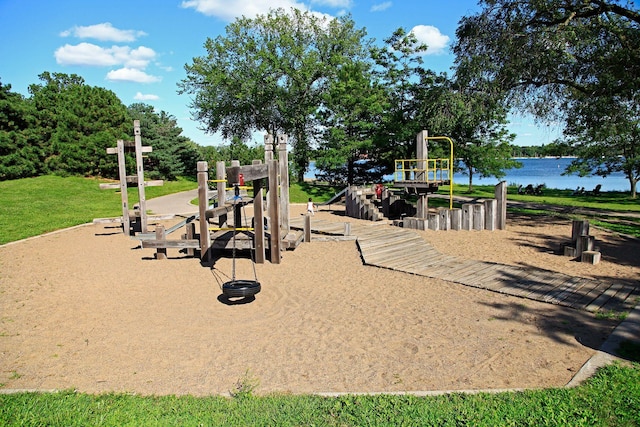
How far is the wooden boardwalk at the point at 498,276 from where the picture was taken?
7871 millimetres

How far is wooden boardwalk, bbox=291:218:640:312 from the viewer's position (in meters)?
7.87

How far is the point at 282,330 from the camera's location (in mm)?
6703

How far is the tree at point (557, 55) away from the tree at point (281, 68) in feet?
49.4

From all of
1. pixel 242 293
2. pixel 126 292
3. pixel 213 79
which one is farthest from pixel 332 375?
pixel 213 79

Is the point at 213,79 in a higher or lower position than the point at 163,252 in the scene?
higher

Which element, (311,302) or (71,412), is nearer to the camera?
(71,412)

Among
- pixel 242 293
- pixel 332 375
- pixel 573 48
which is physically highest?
pixel 573 48

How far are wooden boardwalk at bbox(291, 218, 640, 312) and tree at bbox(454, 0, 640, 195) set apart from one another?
8.10 metres

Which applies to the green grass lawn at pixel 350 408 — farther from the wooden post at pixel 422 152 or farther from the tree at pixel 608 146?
the tree at pixel 608 146

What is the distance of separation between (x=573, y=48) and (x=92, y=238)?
1793 centimetres

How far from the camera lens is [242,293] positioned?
712 centimetres

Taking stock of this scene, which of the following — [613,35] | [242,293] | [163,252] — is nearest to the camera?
[242,293]

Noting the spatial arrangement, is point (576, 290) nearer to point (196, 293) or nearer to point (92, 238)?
point (196, 293)

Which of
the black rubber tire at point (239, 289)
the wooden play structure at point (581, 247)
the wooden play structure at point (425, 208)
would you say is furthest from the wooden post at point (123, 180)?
the wooden play structure at point (581, 247)
